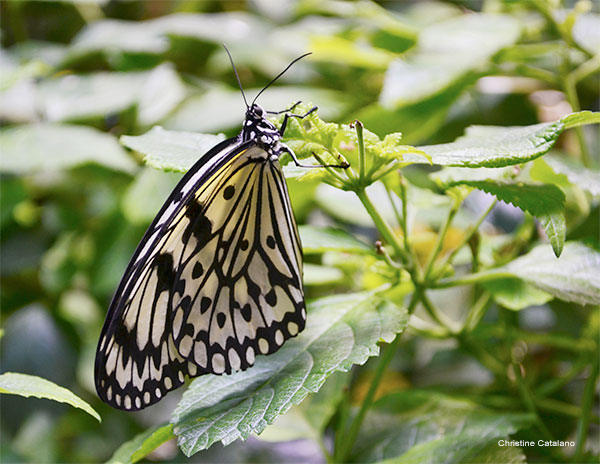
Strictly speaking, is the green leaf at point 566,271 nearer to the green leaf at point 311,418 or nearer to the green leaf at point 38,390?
the green leaf at point 311,418

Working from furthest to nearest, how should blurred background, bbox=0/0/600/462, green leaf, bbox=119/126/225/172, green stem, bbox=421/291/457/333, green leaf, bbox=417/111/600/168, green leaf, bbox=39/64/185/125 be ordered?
green leaf, bbox=39/64/185/125
blurred background, bbox=0/0/600/462
green stem, bbox=421/291/457/333
green leaf, bbox=119/126/225/172
green leaf, bbox=417/111/600/168

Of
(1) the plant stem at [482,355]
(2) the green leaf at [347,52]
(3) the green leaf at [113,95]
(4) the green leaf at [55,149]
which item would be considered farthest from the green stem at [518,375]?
(3) the green leaf at [113,95]

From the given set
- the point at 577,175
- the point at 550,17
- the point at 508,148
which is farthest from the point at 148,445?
the point at 550,17

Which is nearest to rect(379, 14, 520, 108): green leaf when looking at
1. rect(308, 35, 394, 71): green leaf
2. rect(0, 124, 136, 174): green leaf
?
rect(308, 35, 394, 71): green leaf

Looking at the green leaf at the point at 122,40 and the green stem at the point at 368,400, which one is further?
the green leaf at the point at 122,40

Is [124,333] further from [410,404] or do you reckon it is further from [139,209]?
[139,209]

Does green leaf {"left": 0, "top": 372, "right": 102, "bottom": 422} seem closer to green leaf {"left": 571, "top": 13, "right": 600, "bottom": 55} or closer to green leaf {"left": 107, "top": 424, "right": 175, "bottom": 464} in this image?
green leaf {"left": 107, "top": 424, "right": 175, "bottom": 464}

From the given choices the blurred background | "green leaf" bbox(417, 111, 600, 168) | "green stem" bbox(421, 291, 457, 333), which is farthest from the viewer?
the blurred background

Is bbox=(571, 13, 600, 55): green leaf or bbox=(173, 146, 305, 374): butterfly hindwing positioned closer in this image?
bbox=(173, 146, 305, 374): butterfly hindwing
